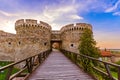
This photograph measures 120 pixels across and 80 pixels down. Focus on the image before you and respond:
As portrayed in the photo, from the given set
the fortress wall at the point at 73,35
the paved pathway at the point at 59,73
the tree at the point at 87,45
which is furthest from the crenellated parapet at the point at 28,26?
the paved pathway at the point at 59,73

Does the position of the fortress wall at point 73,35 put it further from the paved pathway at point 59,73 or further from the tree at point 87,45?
the paved pathway at point 59,73

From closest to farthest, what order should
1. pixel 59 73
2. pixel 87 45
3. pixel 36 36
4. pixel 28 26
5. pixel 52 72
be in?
pixel 59 73 < pixel 52 72 < pixel 28 26 < pixel 36 36 < pixel 87 45

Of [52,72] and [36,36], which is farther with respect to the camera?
[36,36]

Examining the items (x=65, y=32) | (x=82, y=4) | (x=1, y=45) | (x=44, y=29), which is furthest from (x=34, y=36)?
(x=1, y=45)

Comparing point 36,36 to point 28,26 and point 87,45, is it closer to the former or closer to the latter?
point 28,26

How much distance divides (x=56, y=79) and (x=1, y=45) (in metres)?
29.3

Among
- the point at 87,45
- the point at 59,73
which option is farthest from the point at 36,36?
the point at 59,73

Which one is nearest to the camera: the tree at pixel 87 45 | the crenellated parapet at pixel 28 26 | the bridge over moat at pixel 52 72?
the bridge over moat at pixel 52 72

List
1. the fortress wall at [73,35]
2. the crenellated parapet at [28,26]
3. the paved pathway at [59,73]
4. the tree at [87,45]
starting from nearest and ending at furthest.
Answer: the paved pathway at [59,73], the crenellated parapet at [28,26], the tree at [87,45], the fortress wall at [73,35]

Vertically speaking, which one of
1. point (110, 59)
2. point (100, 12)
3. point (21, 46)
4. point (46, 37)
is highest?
point (100, 12)

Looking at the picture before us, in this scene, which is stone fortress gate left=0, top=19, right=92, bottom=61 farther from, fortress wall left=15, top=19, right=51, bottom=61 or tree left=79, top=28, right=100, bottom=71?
tree left=79, top=28, right=100, bottom=71

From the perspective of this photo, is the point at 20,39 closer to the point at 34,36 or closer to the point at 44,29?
the point at 34,36

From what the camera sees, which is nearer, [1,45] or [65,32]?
[65,32]

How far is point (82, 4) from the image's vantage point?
1817 centimetres
